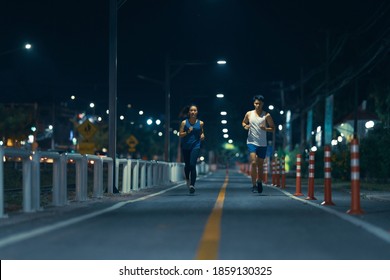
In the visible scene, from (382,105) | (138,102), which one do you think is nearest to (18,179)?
(382,105)

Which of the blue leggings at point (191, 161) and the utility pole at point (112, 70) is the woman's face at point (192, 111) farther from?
the utility pole at point (112, 70)

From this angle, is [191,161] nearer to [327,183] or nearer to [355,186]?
[327,183]

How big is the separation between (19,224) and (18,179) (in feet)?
95.7

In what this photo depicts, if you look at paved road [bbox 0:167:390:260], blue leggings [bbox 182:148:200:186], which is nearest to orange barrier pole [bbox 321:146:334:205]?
paved road [bbox 0:167:390:260]

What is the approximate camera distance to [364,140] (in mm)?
39281

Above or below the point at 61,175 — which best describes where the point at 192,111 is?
above

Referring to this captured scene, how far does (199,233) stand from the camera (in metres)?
10.3

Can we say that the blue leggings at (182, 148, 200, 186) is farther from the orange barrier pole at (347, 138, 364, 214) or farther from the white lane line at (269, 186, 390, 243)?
the orange barrier pole at (347, 138, 364, 214)

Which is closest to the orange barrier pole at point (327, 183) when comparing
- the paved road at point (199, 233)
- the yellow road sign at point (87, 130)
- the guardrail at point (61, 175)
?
the paved road at point (199, 233)

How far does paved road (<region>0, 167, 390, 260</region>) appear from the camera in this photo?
8.48 metres

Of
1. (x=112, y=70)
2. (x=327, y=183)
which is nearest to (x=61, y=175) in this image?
(x=327, y=183)

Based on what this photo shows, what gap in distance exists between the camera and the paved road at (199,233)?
27.8ft

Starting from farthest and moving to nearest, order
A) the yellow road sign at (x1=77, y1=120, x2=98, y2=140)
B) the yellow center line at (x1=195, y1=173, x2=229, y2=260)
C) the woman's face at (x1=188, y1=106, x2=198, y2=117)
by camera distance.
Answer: the yellow road sign at (x1=77, y1=120, x2=98, y2=140) < the woman's face at (x1=188, y1=106, x2=198, y2=117) < the yellow center line at (x1=195, y1=173, x2=229, y2=260)

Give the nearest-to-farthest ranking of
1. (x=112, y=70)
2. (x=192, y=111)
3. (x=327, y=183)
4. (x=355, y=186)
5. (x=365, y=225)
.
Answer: (x=365, y=225), (x=355, y=186), (x=327, y=183), (x=192, y=111), (x=112, y=70)
